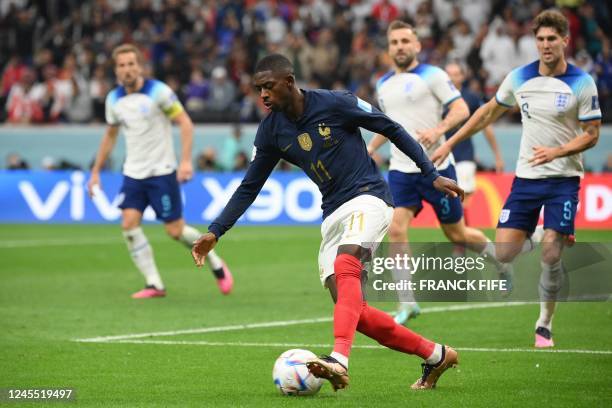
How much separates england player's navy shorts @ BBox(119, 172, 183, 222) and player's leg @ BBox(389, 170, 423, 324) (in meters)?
3.06

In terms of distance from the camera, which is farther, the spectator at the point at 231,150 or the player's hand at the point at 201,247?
the spectator at the point at 231,150

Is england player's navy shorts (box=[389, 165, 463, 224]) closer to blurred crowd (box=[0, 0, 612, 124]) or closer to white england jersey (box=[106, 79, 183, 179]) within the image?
white england jersey (box=[106, 79, 183, 179])

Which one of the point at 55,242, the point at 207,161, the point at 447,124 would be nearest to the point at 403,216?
the point at 447,124

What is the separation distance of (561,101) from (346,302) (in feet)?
10.5

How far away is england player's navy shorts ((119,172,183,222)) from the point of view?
13.1 meters

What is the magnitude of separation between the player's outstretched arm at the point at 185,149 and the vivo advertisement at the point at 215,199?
8466 mm

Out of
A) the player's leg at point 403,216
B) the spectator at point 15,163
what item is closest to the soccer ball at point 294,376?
the player's leg at point 403,216

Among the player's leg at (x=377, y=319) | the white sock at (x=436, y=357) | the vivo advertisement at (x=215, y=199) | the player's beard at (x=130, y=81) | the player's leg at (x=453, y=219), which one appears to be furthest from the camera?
the vivo advertisement at (x=215, y=199)

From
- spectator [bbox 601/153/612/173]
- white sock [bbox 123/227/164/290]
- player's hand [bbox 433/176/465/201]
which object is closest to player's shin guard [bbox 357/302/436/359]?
player's hand [bbox 433/176/465/201]

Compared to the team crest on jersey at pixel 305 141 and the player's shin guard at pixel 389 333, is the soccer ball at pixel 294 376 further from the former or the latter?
the team crest on jersey at pixel 305 141

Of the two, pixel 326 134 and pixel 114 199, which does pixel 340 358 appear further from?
pixel 114 199

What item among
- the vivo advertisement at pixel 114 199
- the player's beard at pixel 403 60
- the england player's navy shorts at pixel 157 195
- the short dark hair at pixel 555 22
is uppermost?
the short dark hair at pixel 555 22

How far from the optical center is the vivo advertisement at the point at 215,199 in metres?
21.0

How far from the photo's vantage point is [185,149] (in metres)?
13.3
